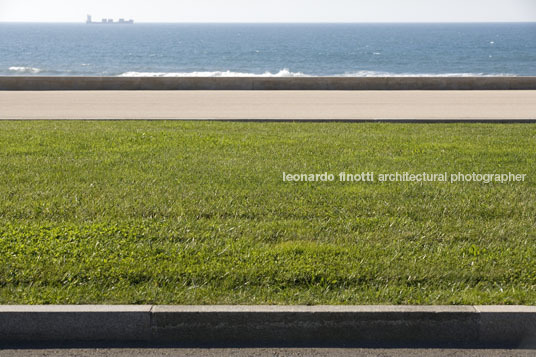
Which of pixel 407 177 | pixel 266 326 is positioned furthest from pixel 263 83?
pixel 266 326

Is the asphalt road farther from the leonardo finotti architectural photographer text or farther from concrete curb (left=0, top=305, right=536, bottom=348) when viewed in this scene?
the leonardo finotti architectural photographer text

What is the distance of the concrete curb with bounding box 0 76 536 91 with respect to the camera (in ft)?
73.5

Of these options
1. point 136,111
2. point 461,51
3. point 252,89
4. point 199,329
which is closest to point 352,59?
point 461,51

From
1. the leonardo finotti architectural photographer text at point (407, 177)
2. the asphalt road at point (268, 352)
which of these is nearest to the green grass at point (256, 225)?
the leonardo finotti architectural photographer text at point (407, 177)

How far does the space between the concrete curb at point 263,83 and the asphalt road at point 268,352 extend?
19330mm

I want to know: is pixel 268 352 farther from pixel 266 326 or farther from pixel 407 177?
pixel 407 177

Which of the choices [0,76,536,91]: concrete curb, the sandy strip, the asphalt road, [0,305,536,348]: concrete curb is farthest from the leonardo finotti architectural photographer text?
[0,76,536,91]: concrete curb

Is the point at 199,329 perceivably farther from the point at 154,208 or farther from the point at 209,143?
the point at 209,143

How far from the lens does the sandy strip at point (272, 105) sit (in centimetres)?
1384

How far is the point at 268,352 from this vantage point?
11.5 ft

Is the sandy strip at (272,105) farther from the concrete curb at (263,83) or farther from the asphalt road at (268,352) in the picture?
the asphalt road at (268,352)

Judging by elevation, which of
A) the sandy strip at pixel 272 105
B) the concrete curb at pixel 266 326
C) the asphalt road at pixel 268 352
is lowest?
the sandy strip at pixel 272 105

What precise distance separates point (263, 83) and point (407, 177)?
16.0 meters

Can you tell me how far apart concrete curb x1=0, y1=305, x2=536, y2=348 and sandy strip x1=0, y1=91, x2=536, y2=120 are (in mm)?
9489
